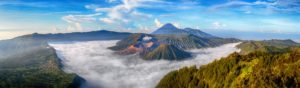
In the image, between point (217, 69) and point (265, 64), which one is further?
point (217, 69)

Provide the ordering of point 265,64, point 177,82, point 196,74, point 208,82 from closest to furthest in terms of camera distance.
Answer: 1. point 265,64
2. point 208,82
3. point 196,74
4. point 177,82

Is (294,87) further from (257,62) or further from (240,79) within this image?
(257,62)

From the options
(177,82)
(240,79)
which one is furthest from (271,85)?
(177,82)

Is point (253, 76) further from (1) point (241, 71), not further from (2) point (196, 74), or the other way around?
(2) point (196, 74)

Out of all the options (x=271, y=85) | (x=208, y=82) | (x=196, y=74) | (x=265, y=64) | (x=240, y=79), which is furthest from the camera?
(x=196, y=74)

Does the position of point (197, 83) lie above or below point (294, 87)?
below

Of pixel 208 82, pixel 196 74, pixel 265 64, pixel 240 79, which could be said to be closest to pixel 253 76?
pixel 240 79
